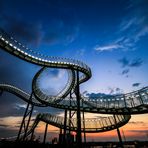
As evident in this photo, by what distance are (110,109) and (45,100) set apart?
10517 millimetres

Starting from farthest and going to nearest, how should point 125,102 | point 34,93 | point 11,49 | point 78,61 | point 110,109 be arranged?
point 34,93, point 78,61, point 110,109, point 125,102, point 11,49

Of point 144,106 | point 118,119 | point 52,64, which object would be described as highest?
point 52,64

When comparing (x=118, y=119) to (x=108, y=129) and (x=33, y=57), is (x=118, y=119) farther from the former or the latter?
(x=33, y=57)

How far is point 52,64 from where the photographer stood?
19.3m

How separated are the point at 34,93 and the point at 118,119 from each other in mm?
13841

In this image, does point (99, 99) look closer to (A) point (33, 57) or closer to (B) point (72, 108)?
(B) point (72, 108)

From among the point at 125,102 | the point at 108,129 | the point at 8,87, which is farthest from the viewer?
the point at 8,87

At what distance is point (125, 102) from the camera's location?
17.2 metres

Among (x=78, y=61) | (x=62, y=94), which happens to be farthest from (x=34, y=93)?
(x=78, y=61)

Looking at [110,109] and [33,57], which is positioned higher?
[33,57]

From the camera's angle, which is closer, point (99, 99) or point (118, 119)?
point (99, 99)

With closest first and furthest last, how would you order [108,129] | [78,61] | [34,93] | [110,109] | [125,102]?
[125,102] < [110,109] < [78,61] < [34,93] < [108,129]

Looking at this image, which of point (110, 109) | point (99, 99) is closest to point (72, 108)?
point (99, 99)

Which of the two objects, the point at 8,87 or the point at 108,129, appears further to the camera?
the point at 8,87
